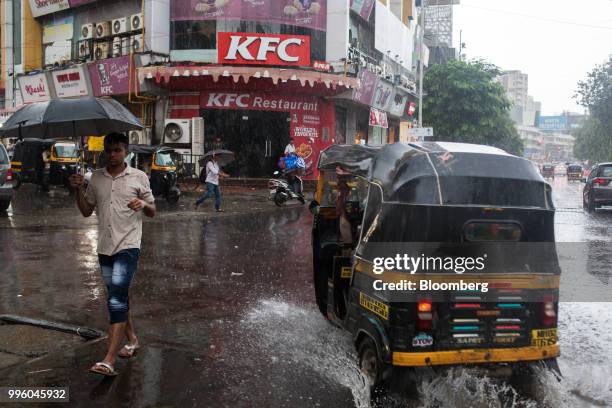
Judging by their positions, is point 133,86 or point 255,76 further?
point 133,86

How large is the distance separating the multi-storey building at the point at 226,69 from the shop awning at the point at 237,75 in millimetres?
39

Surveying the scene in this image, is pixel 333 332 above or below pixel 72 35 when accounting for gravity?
below

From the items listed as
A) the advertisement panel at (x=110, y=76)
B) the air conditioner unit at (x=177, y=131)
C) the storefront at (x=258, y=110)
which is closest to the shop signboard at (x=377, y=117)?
the storefront at (x=258, y=110)

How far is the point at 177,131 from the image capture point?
25.2 metres

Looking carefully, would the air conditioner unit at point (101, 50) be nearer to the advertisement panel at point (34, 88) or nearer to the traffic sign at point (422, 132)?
the advertisement panel at point (34, 88)

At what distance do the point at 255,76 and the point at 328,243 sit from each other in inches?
703

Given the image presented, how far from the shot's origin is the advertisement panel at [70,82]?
90.8 ft

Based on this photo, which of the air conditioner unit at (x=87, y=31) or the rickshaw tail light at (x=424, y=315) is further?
the air conditioner unit at (x=87, y=31)

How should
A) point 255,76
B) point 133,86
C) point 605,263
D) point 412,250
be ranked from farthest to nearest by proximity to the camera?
point 133,86 < point 255,76 < point 605,263 < point 412,250

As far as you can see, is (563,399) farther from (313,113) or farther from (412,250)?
(313,113)

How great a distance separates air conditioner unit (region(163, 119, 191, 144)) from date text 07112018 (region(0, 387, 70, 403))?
21043mm

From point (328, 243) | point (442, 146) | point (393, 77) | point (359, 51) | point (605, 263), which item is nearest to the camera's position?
point (442, 146)

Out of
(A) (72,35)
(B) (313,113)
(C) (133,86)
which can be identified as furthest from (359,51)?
(A) (72,35)

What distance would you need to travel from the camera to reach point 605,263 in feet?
34.2
